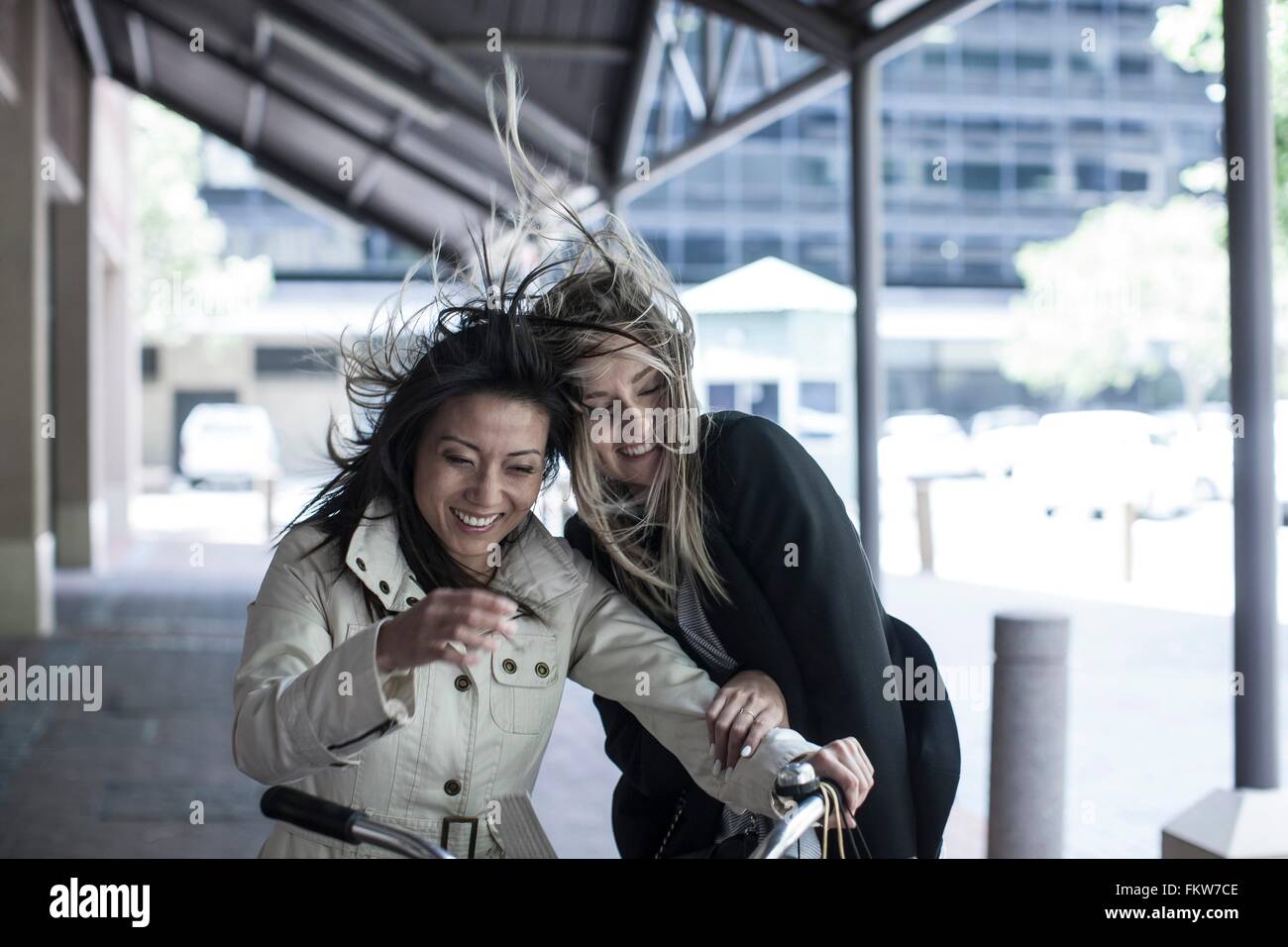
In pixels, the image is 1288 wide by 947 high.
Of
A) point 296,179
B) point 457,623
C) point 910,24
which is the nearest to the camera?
point 457,623

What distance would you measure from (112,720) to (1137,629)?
6.11 meters

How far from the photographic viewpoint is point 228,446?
17.8 meters

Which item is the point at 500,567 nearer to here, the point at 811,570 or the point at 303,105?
the point at 811,570

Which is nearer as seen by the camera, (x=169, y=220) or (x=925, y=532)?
(x=925, y=532)

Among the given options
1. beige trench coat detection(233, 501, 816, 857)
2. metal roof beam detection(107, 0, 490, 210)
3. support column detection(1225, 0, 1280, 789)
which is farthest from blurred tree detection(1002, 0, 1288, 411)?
beige trench coat detection(233, 501, 816, 857)

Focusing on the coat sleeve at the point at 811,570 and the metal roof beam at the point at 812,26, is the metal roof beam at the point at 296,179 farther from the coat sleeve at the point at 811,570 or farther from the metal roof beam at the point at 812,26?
the coat sleeve at the point at 811,570

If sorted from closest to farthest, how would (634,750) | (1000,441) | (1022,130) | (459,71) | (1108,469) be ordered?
(634,750), (459,71), (1108,469), (1000,441), (1022,130)

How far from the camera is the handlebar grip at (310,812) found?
4.85 ft

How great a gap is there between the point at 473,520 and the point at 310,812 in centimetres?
44

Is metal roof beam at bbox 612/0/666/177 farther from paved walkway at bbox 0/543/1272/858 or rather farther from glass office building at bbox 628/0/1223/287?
glass office building at bbox 628/0/1223/287

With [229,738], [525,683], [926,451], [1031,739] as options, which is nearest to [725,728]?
[525,683]

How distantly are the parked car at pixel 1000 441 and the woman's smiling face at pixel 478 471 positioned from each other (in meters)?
20.1

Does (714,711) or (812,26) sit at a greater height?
(812,26)

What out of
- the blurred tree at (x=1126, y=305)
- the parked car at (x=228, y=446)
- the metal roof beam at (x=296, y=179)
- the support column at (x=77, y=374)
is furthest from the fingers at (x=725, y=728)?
the blurred tree at (x=1126, y=305)
